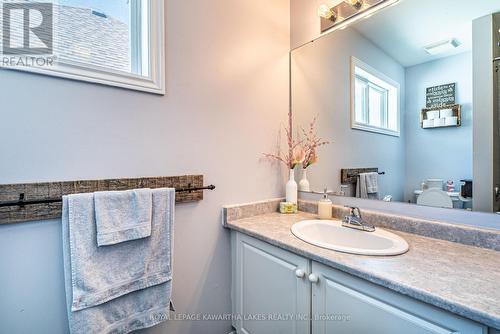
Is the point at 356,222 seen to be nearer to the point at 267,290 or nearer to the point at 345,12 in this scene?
the point at 267,290

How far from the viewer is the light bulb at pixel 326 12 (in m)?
1.48

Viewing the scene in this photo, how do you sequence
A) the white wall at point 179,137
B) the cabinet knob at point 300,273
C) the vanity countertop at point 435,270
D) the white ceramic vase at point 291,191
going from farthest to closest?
1. the white ceramic vase at point 291,191
2. the cabinet knob at point 300,273
3. the white wall at point 179,137
4. the vanity countertop at point 435,270

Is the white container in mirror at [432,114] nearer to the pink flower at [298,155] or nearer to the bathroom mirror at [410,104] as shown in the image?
the bathroom mirror at [410,104]

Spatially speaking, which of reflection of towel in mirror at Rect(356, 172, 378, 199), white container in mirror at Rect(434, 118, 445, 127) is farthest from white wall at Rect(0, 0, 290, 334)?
white container in mirror at Rect(434, 118, 445, 127)

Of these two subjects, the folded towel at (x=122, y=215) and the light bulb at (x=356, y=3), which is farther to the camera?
the light bulb at (x=356, y=3)

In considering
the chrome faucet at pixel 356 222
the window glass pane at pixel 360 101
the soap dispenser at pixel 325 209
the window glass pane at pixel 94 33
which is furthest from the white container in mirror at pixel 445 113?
the window glass pane at pixel 94 33

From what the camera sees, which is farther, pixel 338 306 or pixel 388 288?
pixel 338 306

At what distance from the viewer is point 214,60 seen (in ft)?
4.51

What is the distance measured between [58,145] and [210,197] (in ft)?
2.40

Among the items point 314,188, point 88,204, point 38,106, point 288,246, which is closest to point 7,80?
point 38,106

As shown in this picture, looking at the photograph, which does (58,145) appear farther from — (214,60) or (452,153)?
(452,153)

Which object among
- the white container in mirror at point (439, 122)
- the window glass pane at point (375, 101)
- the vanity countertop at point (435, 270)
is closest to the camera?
the vanity countertop at point (435, 270)

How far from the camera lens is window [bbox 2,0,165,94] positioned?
946 millimetres

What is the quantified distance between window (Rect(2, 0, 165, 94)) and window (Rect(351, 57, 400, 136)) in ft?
3.75
